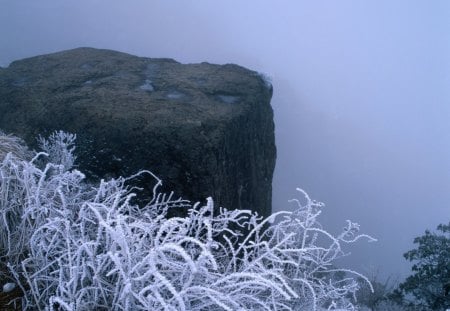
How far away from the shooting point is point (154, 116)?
3281 mm

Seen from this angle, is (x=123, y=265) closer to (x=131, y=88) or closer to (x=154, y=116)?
(x=154, y=116)

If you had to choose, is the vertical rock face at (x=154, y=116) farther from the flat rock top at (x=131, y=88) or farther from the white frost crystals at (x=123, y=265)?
the white frost crystals at (x=123, y=265)

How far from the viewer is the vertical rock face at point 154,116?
316cm

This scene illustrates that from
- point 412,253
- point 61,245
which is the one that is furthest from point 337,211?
point 61,245

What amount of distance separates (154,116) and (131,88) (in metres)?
0.71

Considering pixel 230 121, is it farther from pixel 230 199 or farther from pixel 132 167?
pixel 132 167

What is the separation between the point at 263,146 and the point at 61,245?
3.24m

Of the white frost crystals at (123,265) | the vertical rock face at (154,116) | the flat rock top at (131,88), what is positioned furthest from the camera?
the flat rock top at (131,88)

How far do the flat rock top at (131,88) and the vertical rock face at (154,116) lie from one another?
0.01 m

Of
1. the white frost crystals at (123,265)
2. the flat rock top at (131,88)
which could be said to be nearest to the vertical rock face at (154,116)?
the flat rock top at (131,88)

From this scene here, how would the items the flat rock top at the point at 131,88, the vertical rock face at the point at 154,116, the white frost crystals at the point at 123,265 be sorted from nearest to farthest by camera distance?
the white frost crystals at the point at 123,265 → the vertical rock face at the point at 154,116 → the flat rock top at the point at 131,88

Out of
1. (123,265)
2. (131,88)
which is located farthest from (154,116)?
(123,265)

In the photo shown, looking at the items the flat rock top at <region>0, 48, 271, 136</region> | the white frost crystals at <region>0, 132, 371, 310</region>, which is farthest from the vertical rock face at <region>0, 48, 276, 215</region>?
the white frost crystals at <region>0, 132, 371, 310</region>

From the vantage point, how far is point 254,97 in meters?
4.25
